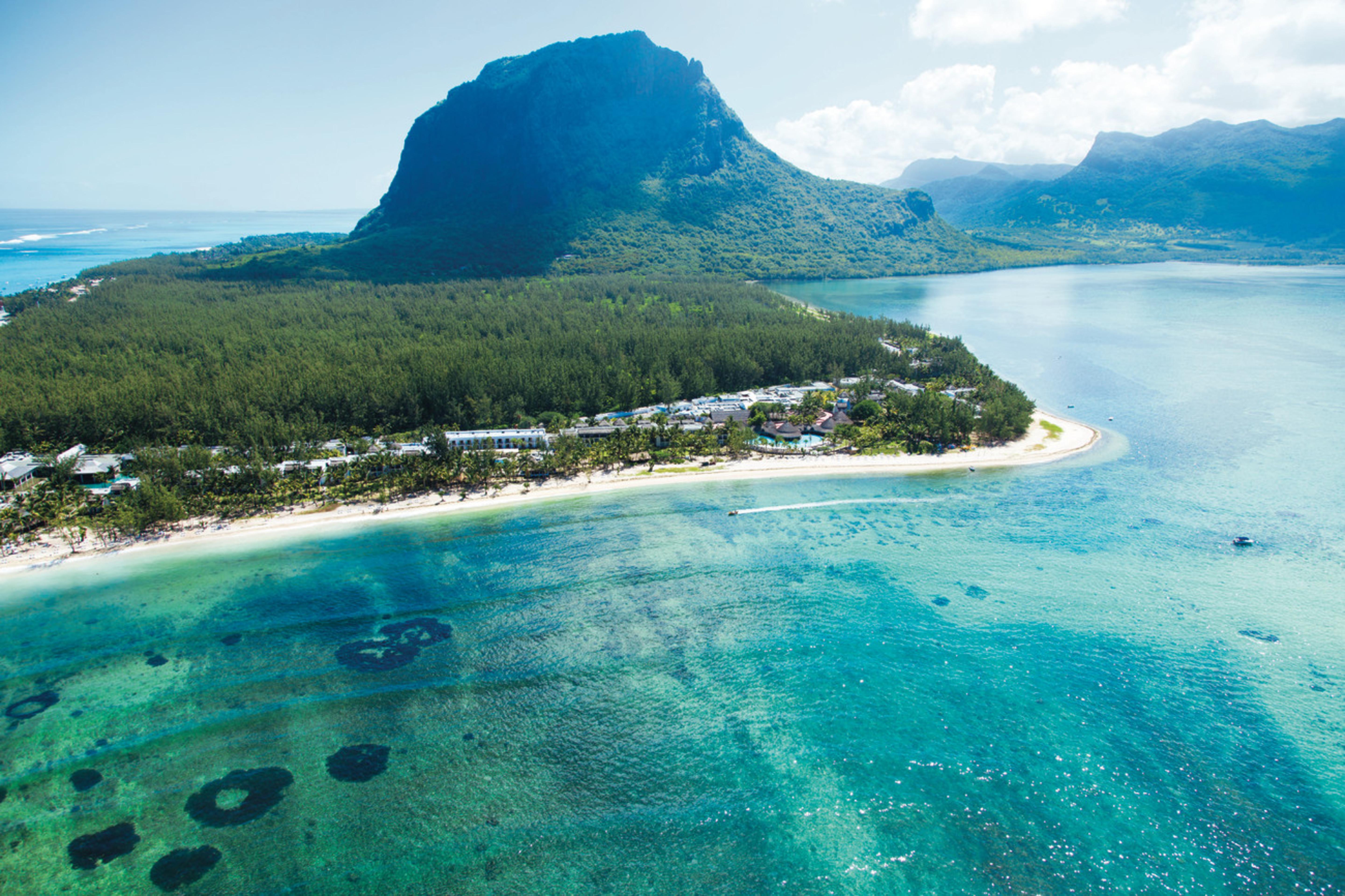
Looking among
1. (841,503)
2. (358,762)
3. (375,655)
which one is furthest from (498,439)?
(358,762)

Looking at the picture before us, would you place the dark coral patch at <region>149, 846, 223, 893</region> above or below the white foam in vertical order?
below

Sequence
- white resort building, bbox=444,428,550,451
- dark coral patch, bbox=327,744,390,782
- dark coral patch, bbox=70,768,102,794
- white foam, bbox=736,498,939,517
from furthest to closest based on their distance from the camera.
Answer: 1. white resort building, bbox=444,428,550,451
2. white foam, bbox=736,498,939,517
3. dark coral patch, bbox=327,744,390,782
4. dark coral patch, bbox=70,768,102,794

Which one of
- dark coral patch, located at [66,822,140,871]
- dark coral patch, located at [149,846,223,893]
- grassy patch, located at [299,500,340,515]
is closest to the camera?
dark coral patch, located at [149,846,223,893]

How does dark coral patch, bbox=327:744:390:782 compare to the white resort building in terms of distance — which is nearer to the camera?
dark coral patch, bbox=327:744:390:782

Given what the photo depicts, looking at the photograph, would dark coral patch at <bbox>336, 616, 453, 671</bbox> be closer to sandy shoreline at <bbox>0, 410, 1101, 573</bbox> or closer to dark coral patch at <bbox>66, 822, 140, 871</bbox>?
dark coral patch at <bbox>66, 822, 140, 871</bbox>

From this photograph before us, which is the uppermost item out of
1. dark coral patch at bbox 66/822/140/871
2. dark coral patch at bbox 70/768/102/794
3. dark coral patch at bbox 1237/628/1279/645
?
dark coral patch at bbox 1237/628/1279/645

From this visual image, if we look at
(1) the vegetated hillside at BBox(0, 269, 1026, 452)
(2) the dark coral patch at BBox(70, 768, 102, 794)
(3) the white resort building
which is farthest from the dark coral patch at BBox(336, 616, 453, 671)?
(1) the vegetated hillside at BBox(0, 269, 1026, 452)

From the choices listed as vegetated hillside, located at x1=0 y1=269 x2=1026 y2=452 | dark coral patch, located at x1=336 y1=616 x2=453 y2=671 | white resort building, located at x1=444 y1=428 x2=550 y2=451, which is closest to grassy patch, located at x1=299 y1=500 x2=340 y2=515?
vegetated hillside, located at x1=0 y1=269 x2=1026 y2=452

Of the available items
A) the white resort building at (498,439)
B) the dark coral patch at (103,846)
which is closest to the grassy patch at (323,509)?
the white resort building at (498,439)
